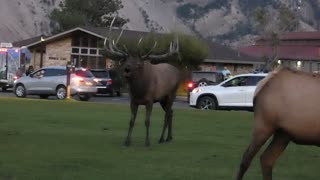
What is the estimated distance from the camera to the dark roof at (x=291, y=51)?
86144 millimetres

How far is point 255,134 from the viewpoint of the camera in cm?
833

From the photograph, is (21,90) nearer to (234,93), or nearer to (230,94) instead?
(230,94)

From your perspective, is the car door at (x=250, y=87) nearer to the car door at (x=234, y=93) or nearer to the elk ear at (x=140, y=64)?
the car door at (x=234, y=93)

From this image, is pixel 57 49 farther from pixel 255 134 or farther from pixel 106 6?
pixel 255 134

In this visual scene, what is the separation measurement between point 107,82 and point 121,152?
29.7 m

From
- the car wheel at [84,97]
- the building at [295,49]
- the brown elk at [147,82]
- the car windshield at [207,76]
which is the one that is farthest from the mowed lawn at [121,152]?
the building at [295,49]

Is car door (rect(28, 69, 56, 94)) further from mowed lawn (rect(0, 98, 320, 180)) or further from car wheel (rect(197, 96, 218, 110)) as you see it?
mowed lawn (rect(0, 98, 320, 180))

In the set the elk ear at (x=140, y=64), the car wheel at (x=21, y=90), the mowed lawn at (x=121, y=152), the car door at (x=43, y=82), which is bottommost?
the mowed lawn at (x=121, y=152)

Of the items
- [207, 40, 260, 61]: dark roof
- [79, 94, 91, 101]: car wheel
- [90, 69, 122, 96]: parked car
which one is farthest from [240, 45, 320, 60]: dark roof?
[79, 94, 91, 101]: car wheel

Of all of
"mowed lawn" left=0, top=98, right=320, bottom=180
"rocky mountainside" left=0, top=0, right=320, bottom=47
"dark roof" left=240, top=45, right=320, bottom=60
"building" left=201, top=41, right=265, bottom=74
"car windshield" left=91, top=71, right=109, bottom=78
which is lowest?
"mowed lawn" left=0, top=98, right=320, bottom=180

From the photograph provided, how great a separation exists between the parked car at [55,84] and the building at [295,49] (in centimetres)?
4575

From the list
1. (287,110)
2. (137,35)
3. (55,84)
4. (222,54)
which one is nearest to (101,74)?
(55,84)

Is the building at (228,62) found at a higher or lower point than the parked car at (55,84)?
higher

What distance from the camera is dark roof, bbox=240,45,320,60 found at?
283 ft
